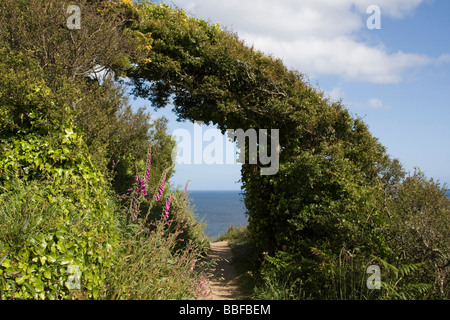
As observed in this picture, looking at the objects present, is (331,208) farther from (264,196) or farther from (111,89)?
(111,89)

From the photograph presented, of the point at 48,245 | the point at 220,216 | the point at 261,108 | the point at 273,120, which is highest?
the point at 261,108

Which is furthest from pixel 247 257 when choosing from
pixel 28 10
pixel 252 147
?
pixel 28 10

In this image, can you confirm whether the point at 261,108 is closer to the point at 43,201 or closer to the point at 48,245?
the point at 43,201

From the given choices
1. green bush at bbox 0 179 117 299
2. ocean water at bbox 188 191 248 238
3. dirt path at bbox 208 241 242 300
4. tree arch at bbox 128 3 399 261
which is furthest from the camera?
ocean water at bbox 188 191 248 238

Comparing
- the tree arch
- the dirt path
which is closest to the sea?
the tree arch

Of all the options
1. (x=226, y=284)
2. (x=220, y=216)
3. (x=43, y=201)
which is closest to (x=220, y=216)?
(x=220, y=216)

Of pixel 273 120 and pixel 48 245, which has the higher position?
pixel 273 120

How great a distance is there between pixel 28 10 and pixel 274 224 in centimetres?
599

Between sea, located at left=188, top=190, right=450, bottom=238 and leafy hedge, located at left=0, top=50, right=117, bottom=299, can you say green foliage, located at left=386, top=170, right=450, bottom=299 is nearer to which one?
sea, located at left=188, top=190, right=450, bottom=238

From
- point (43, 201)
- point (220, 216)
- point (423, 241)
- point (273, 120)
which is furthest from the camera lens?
point (220, 216)

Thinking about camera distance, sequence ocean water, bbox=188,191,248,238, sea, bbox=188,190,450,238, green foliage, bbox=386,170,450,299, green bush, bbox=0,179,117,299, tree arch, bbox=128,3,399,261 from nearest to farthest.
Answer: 1. green bush, bbox=0,179,117,299
2. green foliage, bbox=386,170,450,299
3. tree arch, bbox=128,3,399,261
4. sea, bbox=188,190,450,238
5. ocean water, bbox=188,191,248,238

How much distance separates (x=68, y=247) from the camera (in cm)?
331

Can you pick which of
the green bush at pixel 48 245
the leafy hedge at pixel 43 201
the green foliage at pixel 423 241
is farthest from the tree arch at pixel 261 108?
the green bush at pixel 48 245

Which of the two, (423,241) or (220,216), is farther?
(220,216)
